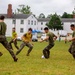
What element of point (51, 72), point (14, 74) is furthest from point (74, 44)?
point (14, 74)

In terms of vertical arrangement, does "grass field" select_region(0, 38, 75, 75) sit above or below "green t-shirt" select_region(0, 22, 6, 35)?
below

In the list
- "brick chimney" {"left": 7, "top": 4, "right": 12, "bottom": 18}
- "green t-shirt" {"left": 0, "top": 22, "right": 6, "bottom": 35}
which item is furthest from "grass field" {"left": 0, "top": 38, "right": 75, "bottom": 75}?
"brick chimney" {"left": 7, "top": 4, "right": 12, "bottom": 18}

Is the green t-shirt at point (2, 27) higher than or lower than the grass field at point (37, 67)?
higher

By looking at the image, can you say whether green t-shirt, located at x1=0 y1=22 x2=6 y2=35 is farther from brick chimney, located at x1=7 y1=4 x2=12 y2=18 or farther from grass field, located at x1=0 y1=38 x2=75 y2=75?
brick chimney, located at x1=7 y1=4 x2=12 y2=18

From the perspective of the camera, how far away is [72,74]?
11.5 meters

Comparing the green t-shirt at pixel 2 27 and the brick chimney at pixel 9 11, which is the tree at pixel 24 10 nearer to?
the brick chimney at pixel 9 11

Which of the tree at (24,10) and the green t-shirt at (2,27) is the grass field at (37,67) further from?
the tree at (24,10)

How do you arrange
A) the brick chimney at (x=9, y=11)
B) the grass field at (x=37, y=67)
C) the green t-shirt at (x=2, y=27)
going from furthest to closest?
the brick chimney at (x=9, y=11) → the green t-shirt at (x=2, y=27) → the grass field at (x=37, y=67)

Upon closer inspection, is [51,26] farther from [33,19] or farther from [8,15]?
[8,15]

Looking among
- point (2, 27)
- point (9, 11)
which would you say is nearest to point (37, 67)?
point (2, 27)

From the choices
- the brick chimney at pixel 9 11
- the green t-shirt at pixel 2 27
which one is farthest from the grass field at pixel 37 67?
the brick chimney at pixel 9 11

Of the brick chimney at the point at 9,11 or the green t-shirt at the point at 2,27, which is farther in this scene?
the brick chimney at the point at 9,11

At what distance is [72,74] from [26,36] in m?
9.22

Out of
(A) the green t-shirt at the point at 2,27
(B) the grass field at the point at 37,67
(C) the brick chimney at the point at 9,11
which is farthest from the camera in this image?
(C) the brick chimney at the point at 9,11
